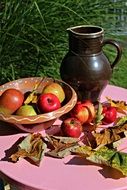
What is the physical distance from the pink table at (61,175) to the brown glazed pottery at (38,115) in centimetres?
11

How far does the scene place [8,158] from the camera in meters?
1.51

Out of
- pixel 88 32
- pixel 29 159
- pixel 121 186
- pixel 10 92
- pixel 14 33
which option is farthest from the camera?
pixel 14 33

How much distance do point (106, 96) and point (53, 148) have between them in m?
0.50

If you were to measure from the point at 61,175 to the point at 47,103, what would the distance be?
31 centimetres

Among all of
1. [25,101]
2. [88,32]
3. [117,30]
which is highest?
[88,32]

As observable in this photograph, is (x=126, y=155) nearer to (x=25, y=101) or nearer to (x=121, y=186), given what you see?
(x=121, y=186)

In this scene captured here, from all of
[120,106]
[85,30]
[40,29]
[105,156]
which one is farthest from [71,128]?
[40,29]

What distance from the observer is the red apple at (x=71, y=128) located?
1.60 metres

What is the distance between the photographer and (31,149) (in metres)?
1.53

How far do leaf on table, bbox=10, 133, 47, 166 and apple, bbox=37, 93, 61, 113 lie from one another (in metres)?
0.11

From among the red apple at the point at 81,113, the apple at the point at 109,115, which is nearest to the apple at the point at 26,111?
the red apple at the point at 81,113

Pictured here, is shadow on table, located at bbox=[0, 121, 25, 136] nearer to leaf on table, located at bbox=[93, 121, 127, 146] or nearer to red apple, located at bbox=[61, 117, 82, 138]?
red apple, located at bbox=[61, 117, 82, 138]

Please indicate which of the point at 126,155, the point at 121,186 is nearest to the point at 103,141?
the point at 126,155

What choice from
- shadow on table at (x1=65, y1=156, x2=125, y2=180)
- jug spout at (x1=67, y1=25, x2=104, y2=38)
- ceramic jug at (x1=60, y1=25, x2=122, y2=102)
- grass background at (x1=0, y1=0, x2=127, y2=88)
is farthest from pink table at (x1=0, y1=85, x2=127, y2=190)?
grass background at (x1=0, y1=0, x2=127, y2=88)
